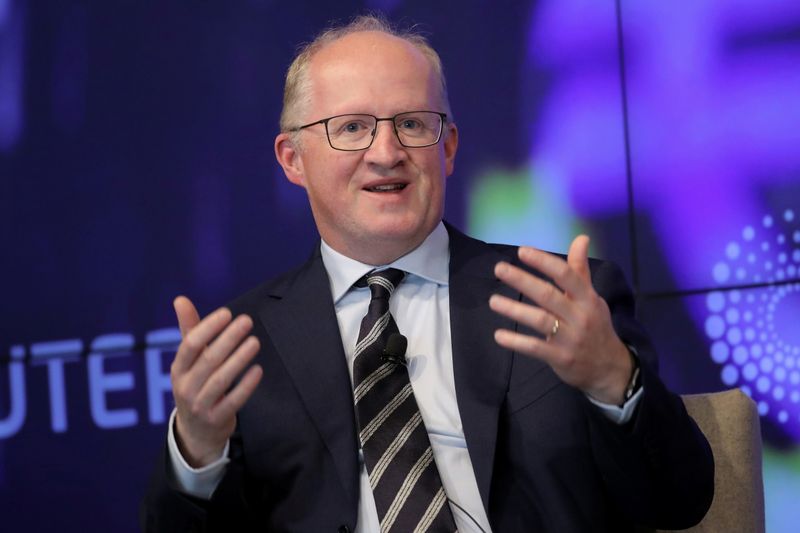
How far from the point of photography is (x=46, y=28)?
2.91 meters

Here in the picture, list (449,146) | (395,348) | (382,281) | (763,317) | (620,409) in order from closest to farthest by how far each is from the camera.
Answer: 1. (620,409)
2. (395,348)
3. (382,281)
4. (449,146)
5. (763,317)

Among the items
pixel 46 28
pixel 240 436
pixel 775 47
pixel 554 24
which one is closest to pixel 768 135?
pixel 775 47

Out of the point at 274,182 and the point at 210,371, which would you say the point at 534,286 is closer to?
the point at 210,371

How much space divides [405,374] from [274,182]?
43.0 inches

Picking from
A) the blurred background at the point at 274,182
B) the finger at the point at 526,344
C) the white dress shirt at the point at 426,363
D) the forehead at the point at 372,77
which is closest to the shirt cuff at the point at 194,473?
the white dress shirt at the point at 426,363

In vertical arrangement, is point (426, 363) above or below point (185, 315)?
below

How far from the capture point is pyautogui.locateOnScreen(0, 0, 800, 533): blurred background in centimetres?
251

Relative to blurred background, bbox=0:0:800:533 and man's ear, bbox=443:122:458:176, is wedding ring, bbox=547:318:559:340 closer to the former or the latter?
man's ear, bbox=443:122:458:176

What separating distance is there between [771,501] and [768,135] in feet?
2.90

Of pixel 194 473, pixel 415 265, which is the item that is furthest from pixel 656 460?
pixel 194 473

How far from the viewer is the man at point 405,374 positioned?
1544 mm

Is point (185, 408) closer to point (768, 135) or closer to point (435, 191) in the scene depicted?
point (435, 191)

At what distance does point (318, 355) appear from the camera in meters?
1.90

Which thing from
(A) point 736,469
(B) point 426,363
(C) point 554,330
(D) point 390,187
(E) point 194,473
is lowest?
(A) point 736,469
